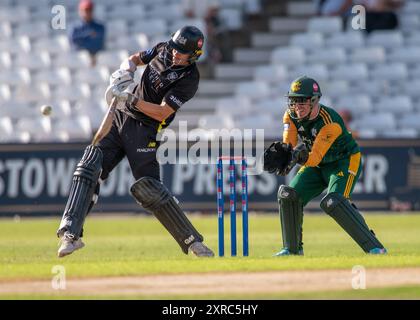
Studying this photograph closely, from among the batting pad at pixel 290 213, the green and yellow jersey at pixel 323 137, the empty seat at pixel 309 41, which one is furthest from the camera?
the empty seat at pixel 309 41

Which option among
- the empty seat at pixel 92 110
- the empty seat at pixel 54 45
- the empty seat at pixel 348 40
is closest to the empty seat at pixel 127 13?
the empty seat at pixel 54 45

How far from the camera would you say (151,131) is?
38.1ft

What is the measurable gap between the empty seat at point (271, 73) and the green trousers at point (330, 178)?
10.9m

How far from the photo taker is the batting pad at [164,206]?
37.4 ft

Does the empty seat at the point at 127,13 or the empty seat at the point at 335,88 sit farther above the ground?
the empty seat at the point at 127,13

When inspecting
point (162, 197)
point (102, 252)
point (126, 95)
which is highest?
point (126, 95)

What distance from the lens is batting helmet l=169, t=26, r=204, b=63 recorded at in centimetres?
1138

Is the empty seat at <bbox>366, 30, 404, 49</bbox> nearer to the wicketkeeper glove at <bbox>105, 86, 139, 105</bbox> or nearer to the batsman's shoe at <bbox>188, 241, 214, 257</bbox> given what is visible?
the batsman's shoe at <bbox>188, 241, 214, 257</bbox>

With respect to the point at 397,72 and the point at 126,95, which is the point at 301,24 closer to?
the point at 397,72

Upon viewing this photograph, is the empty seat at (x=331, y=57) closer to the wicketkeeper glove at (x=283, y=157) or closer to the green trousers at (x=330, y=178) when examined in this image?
the green trousers at (x=330, y=178)

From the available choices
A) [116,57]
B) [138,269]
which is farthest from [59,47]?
[138,269]

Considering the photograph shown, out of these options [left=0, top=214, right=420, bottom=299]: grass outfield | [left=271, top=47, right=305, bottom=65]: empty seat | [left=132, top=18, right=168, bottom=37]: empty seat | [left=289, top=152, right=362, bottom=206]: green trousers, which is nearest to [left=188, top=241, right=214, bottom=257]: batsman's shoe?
[left=0, top=214, right=420, bottom=299]: grass outfield

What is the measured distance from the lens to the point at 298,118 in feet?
38.9

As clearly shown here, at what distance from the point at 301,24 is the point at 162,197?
46.3 ft
